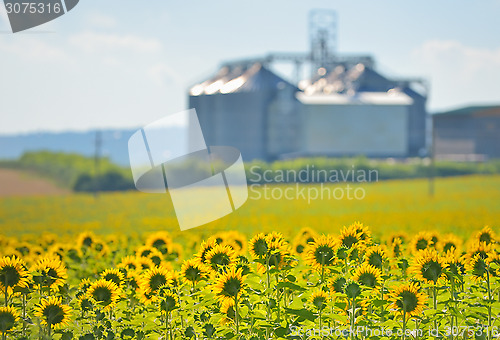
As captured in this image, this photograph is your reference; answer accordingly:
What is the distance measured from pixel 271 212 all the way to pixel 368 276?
42.7ft

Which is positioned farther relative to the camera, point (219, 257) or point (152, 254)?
point (152, 254)

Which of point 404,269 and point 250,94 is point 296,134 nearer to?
point 250,94

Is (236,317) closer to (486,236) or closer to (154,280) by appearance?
(154,280)

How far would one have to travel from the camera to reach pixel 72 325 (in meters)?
2.95

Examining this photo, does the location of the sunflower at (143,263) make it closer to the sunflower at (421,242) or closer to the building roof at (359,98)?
the sunflower at (421,242)

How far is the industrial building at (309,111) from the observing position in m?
36.4

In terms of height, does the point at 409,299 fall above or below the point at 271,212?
above

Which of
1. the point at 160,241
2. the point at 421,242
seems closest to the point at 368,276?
the point at 421,242

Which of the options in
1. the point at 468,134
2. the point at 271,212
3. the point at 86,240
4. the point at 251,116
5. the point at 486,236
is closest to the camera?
the point at 486,236

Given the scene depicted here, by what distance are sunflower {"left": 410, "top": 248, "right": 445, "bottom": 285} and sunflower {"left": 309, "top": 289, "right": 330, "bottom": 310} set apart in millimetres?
360

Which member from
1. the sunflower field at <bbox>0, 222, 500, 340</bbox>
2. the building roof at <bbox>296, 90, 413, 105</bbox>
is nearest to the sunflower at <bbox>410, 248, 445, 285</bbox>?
the sunflower field at <bbox>0, 222, 500, 340</bbox>

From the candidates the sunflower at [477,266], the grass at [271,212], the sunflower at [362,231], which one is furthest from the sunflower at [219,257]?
the grass at [271,212]

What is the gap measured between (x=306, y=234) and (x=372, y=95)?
124ft

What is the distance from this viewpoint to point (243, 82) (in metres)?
37.3
